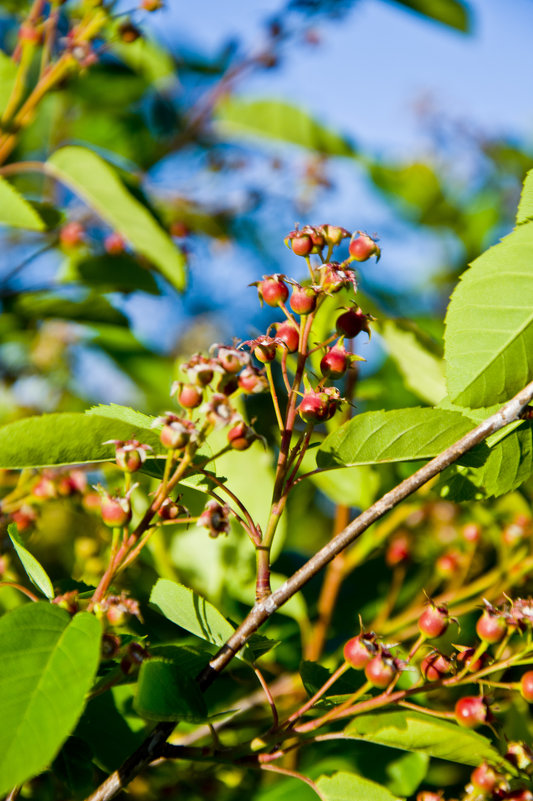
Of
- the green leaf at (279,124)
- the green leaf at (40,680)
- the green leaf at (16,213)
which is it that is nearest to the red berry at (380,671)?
the green leaf at (40,680)

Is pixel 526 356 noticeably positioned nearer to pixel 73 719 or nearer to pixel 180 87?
pixel 73 719

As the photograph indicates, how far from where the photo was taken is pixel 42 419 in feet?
2.10

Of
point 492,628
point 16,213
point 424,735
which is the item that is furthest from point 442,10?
point 424,735

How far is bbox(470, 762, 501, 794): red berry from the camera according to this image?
2.12ft

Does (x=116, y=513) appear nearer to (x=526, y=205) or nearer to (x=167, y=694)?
(x=167, y=694)

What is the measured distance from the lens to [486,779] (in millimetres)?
648

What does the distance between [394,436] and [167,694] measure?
32 cm

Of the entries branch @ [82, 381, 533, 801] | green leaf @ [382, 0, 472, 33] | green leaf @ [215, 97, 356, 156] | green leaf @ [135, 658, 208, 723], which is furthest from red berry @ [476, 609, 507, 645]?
green leaf @ [215, 97, 356, 156]

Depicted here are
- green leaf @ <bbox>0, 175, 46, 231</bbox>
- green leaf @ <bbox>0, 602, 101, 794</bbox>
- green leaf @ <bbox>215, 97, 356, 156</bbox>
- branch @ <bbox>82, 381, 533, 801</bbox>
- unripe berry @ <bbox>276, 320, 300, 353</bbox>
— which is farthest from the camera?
green leaf @ <bbox>215, 97, 356, 156</bbox>

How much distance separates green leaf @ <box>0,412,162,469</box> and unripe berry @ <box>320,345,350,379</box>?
184mm

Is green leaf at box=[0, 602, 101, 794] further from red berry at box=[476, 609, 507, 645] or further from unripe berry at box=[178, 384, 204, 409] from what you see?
red berry at box=[476, 609, 507, 645]

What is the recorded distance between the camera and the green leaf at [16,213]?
3.43 feet

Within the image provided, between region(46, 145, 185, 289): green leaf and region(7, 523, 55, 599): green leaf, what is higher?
region(46, 145, 185, 289): green leaf

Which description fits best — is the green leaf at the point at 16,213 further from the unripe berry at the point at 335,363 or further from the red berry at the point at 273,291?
the unripe berry at the point at 335,363
